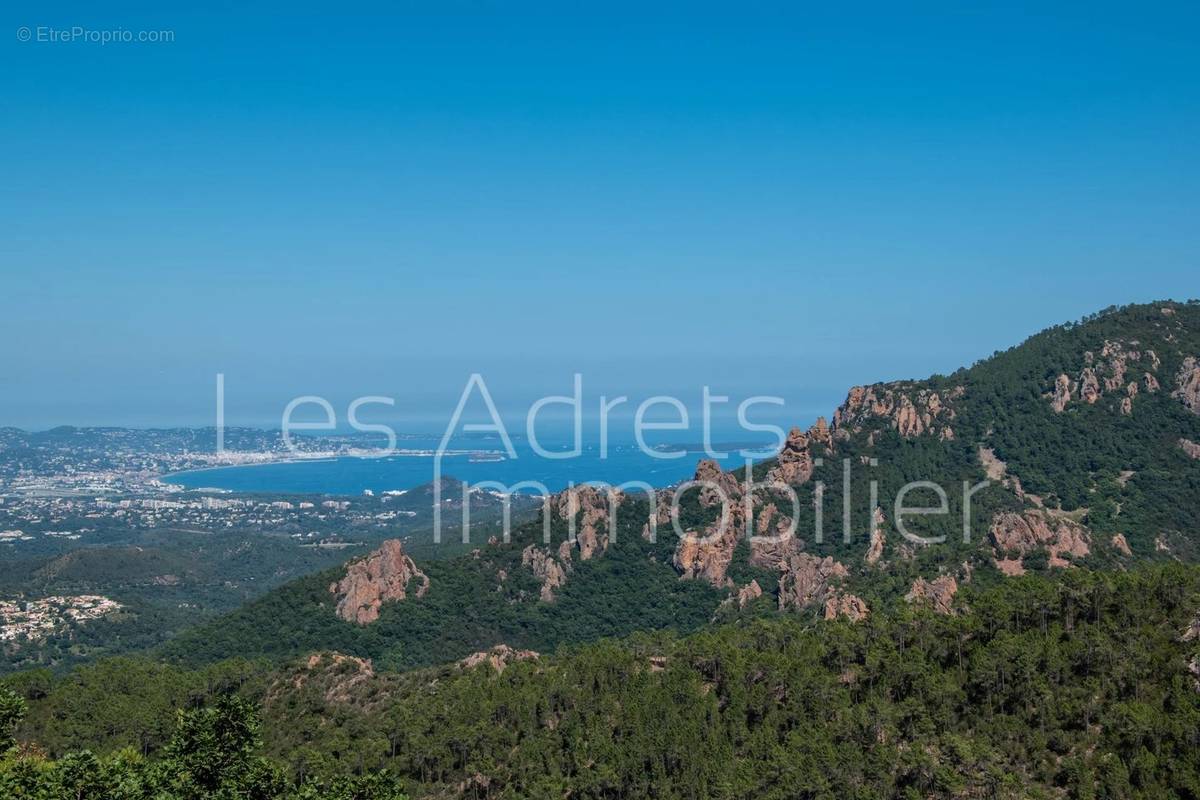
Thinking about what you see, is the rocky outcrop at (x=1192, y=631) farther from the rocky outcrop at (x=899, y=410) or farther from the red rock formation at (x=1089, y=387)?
the red rock formation at (x=1089, y=387)

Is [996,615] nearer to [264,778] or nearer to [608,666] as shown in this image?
[608,666]

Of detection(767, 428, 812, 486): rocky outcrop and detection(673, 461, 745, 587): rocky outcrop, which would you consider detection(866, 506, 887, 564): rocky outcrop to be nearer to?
detection(767, 428, 812, 486): rocky outcrop

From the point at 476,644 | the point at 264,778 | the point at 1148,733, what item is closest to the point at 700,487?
the point at 476,644

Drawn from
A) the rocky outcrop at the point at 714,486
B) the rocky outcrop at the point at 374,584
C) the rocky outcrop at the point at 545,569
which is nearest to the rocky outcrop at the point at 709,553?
the rocky outcrop at the point at 714,486

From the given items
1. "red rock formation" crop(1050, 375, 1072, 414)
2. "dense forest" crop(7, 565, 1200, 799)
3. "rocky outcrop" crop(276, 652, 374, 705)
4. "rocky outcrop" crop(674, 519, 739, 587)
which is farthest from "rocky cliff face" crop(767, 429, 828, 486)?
"rocky outcrop" crop(276, 652, 374, 705)

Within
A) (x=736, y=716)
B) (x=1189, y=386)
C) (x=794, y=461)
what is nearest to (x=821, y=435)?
(x=794, y=461)

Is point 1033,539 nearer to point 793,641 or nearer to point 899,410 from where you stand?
point 793,641

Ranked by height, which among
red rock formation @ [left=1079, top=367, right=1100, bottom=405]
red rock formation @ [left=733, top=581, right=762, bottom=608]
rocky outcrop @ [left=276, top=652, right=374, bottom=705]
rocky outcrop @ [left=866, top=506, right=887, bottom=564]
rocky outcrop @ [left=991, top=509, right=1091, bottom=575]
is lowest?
red rock formation @ [left=733, top=581, right=762, bottom=608]

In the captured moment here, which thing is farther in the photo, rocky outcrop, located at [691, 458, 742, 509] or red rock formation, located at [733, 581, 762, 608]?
rocky outcrop, located at [691, 458, 742, 509]
